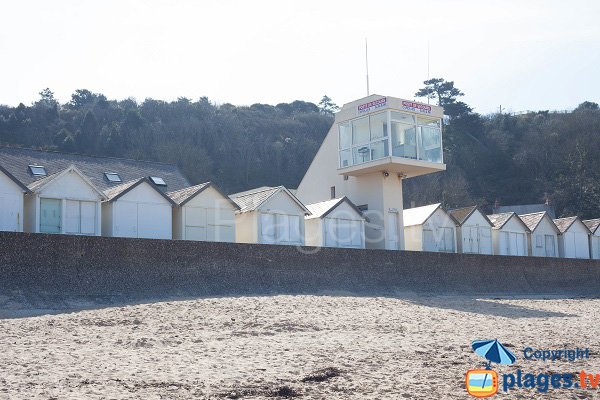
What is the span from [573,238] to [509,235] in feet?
17.7

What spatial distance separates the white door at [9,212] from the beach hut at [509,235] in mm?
23448

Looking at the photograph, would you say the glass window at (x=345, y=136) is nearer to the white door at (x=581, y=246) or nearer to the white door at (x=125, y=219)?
the white door at (x=125, y=219)

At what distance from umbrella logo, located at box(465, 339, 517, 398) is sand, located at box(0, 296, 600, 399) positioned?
0.58ft

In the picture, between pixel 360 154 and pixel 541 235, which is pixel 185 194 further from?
pixel 541 235

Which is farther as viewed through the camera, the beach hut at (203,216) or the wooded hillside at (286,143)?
the wooded hillside at (286,143)

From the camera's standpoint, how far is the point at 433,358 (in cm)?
1268

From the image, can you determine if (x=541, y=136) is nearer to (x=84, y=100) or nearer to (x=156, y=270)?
(x=84, y=100)

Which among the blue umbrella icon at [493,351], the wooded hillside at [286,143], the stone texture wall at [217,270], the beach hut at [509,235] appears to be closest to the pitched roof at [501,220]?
the beach hut at [509,235]

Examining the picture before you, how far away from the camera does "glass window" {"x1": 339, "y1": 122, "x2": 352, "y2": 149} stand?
32447 millimetres

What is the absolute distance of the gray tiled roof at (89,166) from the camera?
29.7 m

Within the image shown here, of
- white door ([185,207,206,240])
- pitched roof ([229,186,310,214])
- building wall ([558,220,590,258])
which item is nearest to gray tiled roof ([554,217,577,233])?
building wall ([558,220,590,258])

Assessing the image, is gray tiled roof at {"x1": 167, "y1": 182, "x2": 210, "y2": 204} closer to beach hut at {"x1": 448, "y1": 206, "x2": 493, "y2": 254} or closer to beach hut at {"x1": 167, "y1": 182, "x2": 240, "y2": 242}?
beach hut at {"x1": 167, "y1": 182, "x2": 240, "y2": 242}

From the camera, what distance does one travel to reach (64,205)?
83.1 ft

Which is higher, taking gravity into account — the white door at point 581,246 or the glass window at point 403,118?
the glass window at point 403,118
